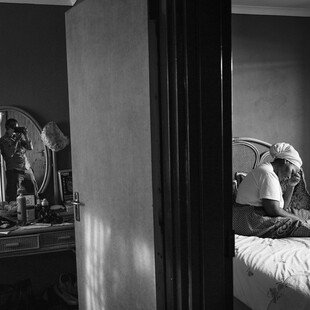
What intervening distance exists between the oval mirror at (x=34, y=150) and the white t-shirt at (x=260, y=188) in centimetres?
158

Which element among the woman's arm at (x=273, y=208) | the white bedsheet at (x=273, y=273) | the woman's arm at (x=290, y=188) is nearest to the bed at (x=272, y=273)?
the white bedsheet at (x=273, y=273)

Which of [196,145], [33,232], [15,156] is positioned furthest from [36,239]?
[196,145]

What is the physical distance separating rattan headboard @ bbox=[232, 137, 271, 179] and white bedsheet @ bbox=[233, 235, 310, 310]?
45.0 inches

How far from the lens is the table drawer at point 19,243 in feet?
10.3

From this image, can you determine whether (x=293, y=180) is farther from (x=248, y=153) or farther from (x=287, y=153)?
(x=248, y=153)

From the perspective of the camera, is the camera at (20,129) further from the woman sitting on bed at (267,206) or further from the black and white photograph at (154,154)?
the woman sitting on bed at (267,206)

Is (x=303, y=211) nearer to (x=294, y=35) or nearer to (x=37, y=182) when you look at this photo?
(x=294, y=35)

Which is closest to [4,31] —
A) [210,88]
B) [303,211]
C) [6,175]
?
[6,175]

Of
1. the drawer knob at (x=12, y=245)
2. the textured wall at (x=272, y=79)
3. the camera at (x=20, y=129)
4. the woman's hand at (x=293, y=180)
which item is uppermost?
the textured wall at (x=272, y=79)

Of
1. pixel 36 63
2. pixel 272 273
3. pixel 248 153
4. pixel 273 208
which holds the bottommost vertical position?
pixel 272 273

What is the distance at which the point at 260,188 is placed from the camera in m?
3.54

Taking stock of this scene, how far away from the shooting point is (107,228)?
7.15 ft

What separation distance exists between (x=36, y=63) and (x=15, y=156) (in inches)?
30.0

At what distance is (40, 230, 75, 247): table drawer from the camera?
3227mm
